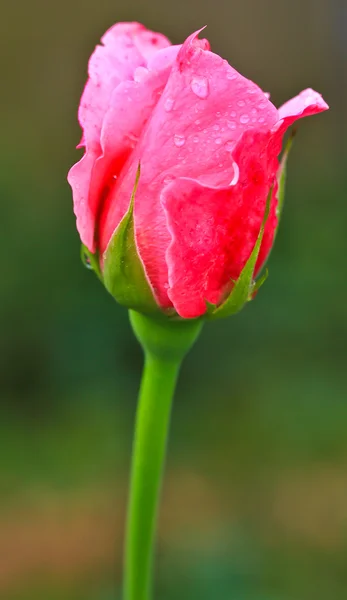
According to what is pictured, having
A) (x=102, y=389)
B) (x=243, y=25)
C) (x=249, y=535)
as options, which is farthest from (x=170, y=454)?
(x=243, y=25)

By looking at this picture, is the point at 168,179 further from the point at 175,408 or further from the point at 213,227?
the point at 175,408

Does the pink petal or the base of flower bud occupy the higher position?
the pink petal

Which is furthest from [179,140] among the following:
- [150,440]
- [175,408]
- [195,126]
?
[175,408]

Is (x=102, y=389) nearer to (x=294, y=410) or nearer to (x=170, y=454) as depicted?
(x=170, y=454)

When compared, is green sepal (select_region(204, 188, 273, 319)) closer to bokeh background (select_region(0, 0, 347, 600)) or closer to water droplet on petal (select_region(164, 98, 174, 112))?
water droplet on petal (select_region(164, 98, 174, 112))

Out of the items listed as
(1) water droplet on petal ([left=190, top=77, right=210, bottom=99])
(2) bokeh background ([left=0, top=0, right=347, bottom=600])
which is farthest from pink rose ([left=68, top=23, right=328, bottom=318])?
(2) bokeh background ([left=0, top=0, right=347, bottom=600])
